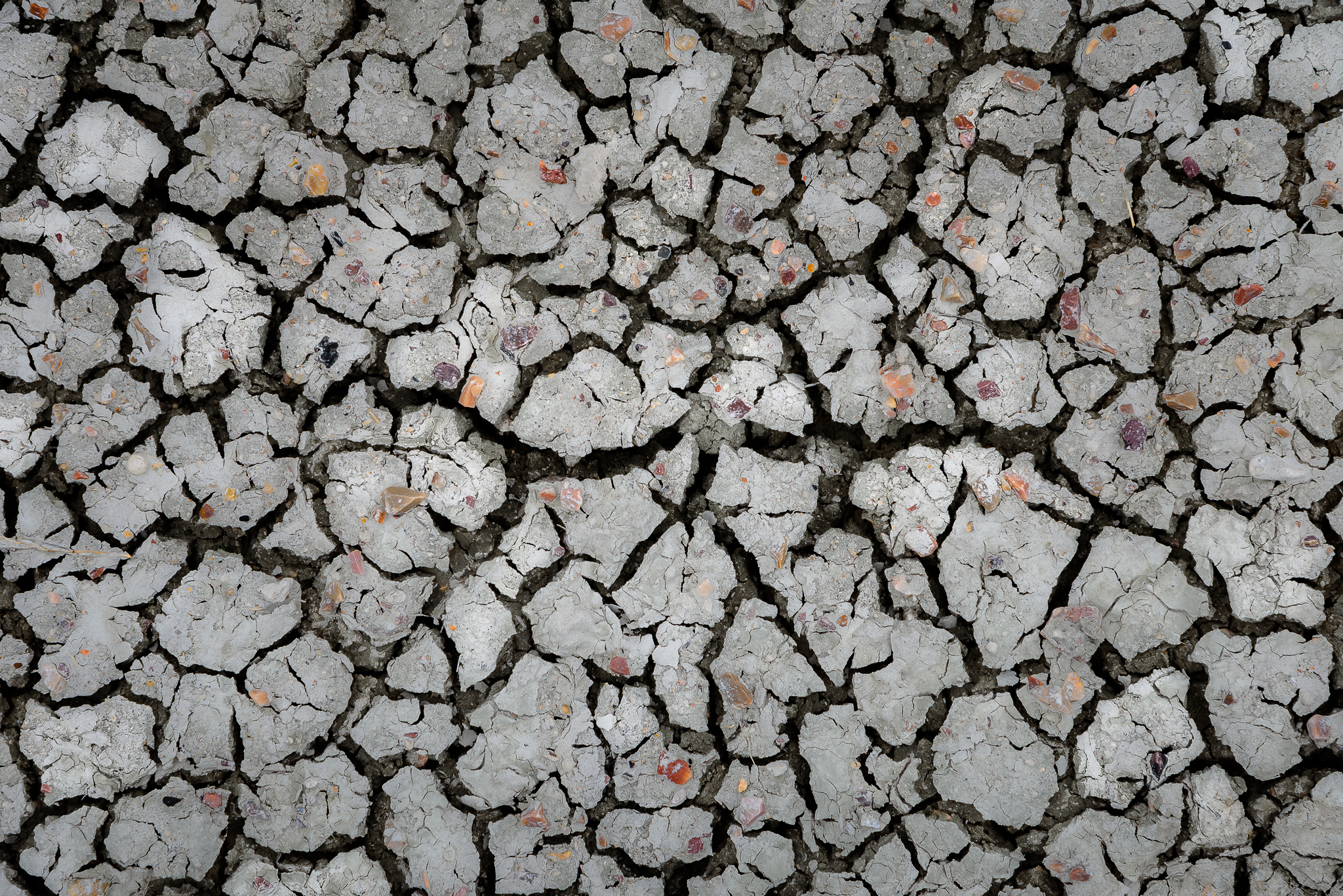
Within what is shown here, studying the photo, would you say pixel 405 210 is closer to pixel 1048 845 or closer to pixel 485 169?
pixel 485 169

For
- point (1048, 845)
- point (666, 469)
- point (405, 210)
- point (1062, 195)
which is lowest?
point (1048, 845)

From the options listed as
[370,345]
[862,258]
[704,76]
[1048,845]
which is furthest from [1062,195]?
[370,345]

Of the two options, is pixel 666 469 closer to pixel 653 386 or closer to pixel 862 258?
pixel 653 386

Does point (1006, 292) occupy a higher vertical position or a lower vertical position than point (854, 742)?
higher

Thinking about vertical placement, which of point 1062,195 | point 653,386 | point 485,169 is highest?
point 1062,195

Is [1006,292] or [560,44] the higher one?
[560,44]

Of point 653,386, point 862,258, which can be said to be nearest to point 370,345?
point 653,386
